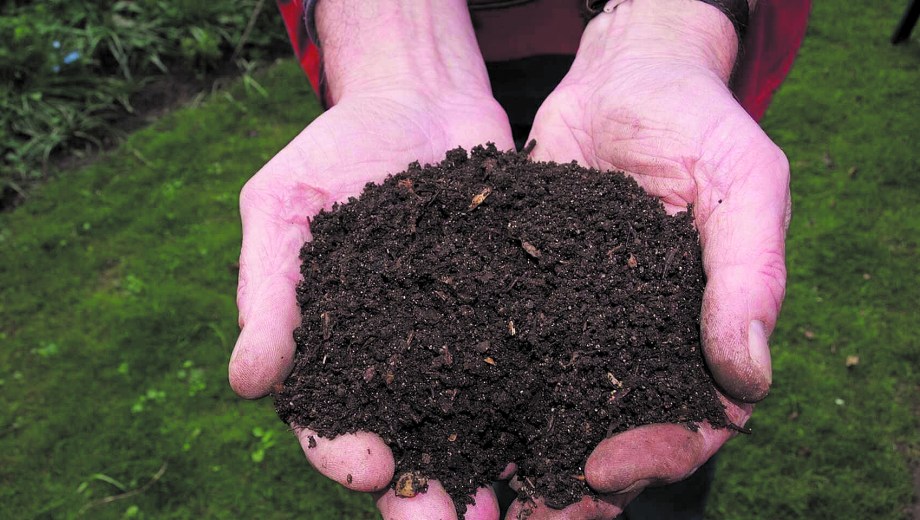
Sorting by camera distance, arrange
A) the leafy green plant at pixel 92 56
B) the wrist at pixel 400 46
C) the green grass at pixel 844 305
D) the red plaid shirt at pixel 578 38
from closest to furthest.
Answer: the red plaid shirt at pixel 578 38 → the wrist at pixel 400 46 → the green grass at pixel 844 305 → the leafy green plant at pixel 92 56

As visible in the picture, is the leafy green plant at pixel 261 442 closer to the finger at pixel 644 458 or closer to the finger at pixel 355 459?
the finger at pixel 355 459

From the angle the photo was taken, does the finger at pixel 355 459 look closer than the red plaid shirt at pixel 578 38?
Yes

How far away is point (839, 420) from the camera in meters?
3.23

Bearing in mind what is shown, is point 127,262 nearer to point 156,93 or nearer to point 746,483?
point 156,93

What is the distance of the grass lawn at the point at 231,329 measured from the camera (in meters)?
3.16

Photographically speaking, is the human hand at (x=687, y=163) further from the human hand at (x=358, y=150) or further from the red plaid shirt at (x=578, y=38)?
the human hand at (x=358, y=150)

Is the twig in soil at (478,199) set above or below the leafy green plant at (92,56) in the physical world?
above

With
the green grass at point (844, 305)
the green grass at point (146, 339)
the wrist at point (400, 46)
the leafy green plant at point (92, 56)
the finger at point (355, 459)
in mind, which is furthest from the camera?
the leafy green plant at point (92, 56)

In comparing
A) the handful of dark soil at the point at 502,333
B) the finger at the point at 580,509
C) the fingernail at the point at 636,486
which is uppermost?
the handful of dark soil at the point at 502,333

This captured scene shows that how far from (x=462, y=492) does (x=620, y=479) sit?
0.42 m

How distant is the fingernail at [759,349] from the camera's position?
1.59m

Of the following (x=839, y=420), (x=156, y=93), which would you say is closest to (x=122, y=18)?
(x=156, y=93)

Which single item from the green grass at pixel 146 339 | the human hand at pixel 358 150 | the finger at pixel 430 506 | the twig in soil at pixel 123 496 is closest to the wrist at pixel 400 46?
the human hand at pixel 358 150

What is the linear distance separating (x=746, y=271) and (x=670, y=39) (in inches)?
40.3
